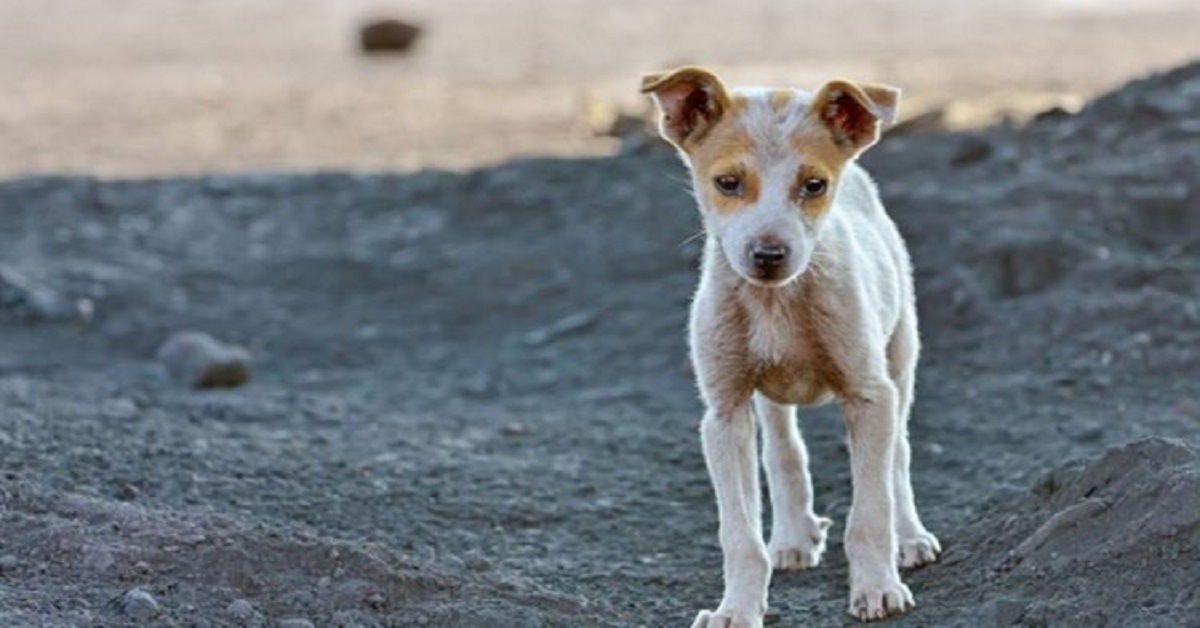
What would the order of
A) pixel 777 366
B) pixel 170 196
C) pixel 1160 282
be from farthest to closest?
pixel 170 196 < pixel 1160 282 < pixel 777 366

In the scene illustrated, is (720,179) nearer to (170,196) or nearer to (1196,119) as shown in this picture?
(1196,119)

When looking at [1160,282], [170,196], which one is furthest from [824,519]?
[170,196]

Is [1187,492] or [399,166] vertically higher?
[1187,492]

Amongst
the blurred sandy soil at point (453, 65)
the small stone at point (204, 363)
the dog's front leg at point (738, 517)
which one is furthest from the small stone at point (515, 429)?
the blurred sandy soil at point (453, 65)

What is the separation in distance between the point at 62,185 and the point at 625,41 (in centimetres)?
1155

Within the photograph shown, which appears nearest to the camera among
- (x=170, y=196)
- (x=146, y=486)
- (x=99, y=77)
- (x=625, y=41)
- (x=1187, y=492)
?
(x=1187, y=492)

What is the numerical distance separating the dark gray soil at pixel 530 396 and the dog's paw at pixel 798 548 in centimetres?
10

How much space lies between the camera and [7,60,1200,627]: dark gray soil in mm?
6816

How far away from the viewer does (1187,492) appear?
6.59 metres

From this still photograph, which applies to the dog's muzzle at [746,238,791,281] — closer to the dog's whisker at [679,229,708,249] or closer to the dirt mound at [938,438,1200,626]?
the dog's whisker at [679,229,708,249]

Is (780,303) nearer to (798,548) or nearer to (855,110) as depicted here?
(855,110)

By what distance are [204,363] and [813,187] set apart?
515 cm

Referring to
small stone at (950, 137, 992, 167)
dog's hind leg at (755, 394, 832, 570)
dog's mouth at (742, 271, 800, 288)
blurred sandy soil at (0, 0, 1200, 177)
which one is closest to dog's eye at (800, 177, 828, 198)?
dog's mouth at (742, 271, 800, 288)

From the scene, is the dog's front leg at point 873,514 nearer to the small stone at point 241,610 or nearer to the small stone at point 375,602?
the small stone at point 375,602
